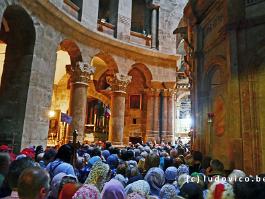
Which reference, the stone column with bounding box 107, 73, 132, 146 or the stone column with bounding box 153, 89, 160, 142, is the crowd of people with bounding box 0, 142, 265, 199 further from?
the stone column with bounding box 153, 89, 160, 142

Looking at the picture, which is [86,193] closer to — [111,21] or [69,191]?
[69,191]

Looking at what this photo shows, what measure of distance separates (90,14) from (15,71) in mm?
6641

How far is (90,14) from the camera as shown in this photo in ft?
49.8

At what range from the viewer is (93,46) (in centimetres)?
1527

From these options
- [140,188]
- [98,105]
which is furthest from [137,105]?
[140,188]

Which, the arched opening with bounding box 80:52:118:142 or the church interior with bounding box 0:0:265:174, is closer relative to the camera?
the church interior with bounding box 0:0:265:174

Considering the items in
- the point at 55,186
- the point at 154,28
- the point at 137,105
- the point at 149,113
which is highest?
the point at 154,28

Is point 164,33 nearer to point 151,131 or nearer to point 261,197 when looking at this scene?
point 151,131

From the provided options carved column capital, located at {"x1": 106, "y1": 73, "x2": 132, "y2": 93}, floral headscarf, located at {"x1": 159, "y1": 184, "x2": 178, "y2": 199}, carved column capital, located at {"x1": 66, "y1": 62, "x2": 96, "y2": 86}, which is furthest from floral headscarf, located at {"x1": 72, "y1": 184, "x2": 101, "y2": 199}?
carved column capital, located at {"x1": 106, "y1": 73, "x2": 132, "y2": 93}

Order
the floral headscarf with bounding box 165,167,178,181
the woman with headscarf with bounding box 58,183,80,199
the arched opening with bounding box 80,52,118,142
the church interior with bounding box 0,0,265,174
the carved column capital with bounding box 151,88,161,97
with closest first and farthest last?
the woman with headscarf with bounding box 58,183,80,199
the floral headscarf with bounding box 165,167,178,181
the church interior with bounding box 0,0,265,174
the carved column capital with bounding box 151,88,161,97
the arched opening with bounding box 80,52,118,142

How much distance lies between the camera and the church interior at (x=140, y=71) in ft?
A: 21.0

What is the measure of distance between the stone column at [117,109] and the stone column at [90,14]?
12.1 ft

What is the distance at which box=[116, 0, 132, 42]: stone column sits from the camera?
17041 mm

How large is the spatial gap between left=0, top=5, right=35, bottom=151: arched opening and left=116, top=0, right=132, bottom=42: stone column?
7344 millimetres
